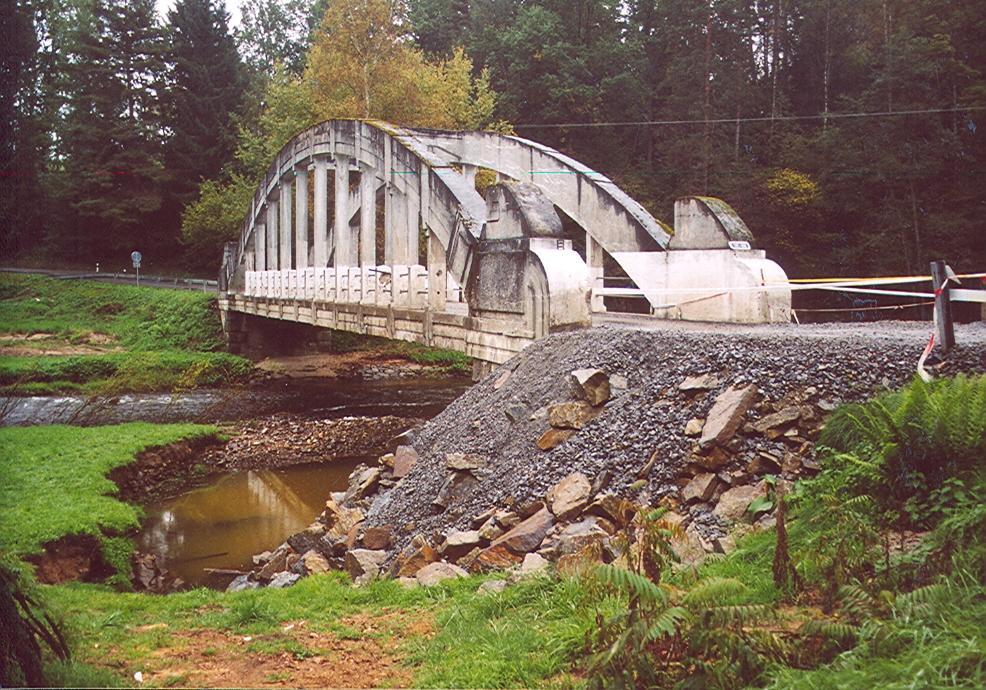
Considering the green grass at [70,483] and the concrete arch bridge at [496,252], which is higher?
the concrete arch bridge at [496,252]

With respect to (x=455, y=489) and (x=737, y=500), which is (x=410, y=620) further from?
(x=455, y=489)

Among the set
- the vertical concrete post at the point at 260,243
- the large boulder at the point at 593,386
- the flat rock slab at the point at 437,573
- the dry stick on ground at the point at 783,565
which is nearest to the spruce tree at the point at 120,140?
the vertical concrete post at the point at 260,243

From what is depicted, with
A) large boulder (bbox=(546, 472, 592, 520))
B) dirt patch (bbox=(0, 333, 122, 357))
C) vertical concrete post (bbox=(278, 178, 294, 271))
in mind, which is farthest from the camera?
vertical concrete post (bbox=(278, 178, 294, 271))

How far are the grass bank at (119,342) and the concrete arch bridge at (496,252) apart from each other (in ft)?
15.6

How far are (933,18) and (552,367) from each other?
337 inches

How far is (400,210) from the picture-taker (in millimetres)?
18250

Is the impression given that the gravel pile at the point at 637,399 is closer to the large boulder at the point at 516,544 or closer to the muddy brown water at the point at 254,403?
the large boulder at the point at 516,544

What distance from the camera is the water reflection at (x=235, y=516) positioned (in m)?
11.8

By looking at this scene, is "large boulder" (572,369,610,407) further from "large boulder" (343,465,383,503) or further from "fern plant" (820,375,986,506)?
"fern plant" (820,375,986,506)

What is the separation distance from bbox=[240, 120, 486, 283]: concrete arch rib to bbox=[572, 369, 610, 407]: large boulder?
4652 mm

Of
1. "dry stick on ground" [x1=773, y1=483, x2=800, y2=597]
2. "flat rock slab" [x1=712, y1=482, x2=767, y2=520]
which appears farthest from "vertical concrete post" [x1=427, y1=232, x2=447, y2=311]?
"dry stick on ground" [x1=773, y1=483, x2=800, y2=597]

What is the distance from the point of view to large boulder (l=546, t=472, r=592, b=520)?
24.0 ft

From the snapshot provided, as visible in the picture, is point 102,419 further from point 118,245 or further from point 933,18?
point 118,245

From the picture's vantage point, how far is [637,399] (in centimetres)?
865
